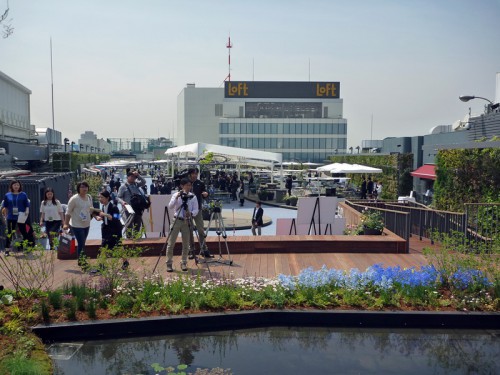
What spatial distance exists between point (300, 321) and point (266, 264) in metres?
2.62

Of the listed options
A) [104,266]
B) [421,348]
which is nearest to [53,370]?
[104,266]

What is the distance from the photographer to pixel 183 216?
26.7ft

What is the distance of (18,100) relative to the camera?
171ft

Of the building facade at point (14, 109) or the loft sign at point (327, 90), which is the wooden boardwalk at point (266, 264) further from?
the loft sign at point (327, 90)

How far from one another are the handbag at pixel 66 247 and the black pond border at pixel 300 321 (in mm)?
3477

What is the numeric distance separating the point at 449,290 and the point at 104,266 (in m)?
4.97

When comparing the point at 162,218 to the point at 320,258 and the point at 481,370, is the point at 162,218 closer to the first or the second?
the point at 320,258

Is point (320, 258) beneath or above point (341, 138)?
beneath

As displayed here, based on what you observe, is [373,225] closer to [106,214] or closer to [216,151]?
[106,214]

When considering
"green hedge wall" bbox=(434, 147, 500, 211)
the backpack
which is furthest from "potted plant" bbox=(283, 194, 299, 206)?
the backpack

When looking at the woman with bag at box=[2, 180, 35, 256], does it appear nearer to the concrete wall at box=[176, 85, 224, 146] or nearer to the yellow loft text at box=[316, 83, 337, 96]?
the yellow loft text at box=[316, 83, 337, 96]

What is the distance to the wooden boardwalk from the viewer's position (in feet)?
27.1

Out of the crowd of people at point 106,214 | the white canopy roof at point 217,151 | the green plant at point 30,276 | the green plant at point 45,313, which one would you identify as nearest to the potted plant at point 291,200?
the white canopy roof at point 217,151

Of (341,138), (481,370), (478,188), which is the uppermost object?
(341,138)
